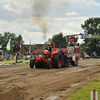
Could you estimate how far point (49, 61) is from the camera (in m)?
15.0

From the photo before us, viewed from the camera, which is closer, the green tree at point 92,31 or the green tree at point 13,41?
the green tree at point 92,31

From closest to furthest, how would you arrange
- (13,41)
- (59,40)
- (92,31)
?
1. (92,31)
2. (59,40)
3. (13,41)

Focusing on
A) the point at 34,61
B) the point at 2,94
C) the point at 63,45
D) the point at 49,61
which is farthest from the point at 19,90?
the point at 63,45

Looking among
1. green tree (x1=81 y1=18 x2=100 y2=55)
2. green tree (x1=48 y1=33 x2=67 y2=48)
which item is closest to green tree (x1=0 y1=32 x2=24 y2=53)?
green tree (x1=48 y1=33 x2=67 y2=48)

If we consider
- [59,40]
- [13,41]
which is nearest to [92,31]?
Answer: [59,40]

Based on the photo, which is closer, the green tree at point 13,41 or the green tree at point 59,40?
the green tree at point 59,40

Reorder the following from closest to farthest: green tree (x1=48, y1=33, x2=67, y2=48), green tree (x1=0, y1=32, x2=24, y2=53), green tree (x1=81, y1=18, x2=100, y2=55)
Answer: green tree (x1=81, y1=18, x2=100, y2=55)
green tree (x1=48, y1=33, x2=67, y2=48)
green tree (x1=0, y1=32, x2=24, y2=53)

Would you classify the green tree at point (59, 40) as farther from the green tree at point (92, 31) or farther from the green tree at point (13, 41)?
the green tree at point (92, 31)

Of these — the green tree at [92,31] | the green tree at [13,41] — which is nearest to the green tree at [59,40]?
the green tree at [13,41]

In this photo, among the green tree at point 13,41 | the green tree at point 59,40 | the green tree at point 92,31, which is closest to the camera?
the green tree at point 92,31

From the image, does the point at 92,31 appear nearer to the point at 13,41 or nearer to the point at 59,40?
the point at 59,40

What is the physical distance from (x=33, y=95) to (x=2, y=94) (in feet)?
3.36

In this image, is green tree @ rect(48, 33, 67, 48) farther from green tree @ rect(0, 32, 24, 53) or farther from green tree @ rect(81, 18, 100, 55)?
green tree @ rect(81, 18, 100, 55)

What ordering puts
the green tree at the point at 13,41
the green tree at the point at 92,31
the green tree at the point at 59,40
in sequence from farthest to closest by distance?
the green tree at the point at 13,41
the green tree at the point at 59,40
the green tree at the point at 92,31
